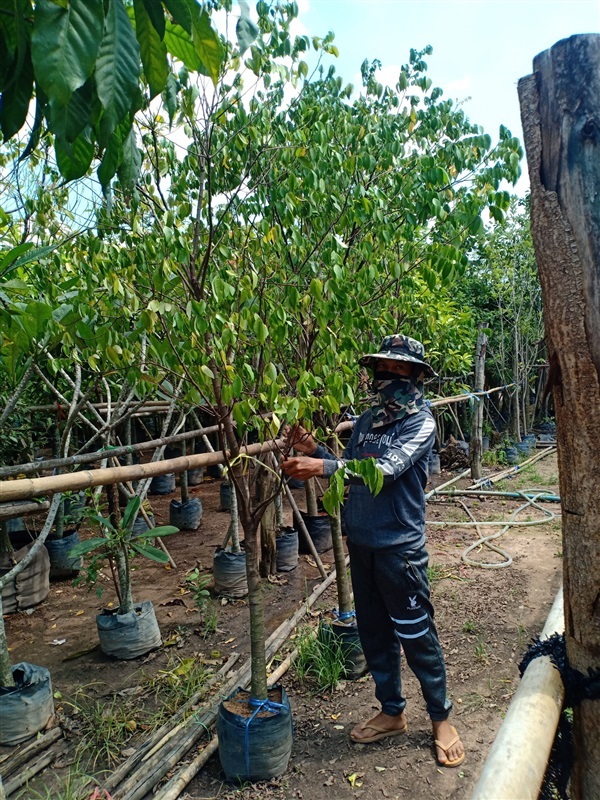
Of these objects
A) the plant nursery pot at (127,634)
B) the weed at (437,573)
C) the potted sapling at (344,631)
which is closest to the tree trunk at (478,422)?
the weed at (437,573)

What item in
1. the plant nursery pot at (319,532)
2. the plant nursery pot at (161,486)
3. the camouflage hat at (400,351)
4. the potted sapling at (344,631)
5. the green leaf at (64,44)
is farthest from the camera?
the plant nursery pot at (161,486)

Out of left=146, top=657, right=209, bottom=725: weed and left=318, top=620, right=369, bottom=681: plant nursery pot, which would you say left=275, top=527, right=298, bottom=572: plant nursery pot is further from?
left=318, top=620, right=369, bottom=681: plant nursery pot

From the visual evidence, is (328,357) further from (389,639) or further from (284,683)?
(284,683)

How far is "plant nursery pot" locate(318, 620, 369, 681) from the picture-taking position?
12.7ft

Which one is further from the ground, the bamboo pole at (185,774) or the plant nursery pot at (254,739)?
the plant nursery pot at (254,739)

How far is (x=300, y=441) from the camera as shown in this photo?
9.53 ft

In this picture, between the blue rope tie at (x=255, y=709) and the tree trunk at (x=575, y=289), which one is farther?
the blue rope tie at (x=255, y=709)

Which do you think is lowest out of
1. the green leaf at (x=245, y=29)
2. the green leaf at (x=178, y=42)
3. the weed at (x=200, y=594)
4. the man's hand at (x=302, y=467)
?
the weed at (x=200, y=594)

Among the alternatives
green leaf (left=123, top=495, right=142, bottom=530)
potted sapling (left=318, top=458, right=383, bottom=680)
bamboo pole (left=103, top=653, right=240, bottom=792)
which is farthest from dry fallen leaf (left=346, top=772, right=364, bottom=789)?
green leaf (left=123, top=495, right=142, bottom=530)

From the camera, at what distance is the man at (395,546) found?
2.93m

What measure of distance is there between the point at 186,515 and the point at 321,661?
181 inches

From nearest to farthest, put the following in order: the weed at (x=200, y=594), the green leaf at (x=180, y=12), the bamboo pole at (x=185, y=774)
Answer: the green leaf at (x=180, y=12) < the bamboo pole at (x=185, y=774) < the weed at (x=200, y=594)

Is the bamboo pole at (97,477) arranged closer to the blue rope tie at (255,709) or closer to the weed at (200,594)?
the blue rope tie at (255,709)

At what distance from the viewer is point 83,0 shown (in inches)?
32.8
